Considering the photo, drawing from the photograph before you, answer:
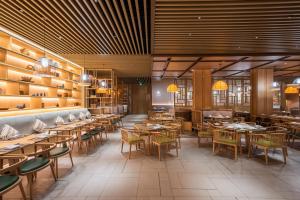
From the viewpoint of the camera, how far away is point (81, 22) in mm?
4719

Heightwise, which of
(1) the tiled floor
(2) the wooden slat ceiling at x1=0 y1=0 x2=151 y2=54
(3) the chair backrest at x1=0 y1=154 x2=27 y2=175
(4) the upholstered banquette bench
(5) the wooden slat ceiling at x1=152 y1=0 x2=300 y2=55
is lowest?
(1) the tiled floor

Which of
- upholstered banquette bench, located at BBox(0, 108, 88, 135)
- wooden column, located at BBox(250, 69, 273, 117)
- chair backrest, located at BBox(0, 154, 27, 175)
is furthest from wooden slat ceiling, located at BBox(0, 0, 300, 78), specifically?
chair backrest, located at BBox(0, 154, 27, 175)

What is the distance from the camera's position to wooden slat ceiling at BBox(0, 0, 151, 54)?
13.0 feet

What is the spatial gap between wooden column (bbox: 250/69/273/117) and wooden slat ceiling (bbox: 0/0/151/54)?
18.6 ft

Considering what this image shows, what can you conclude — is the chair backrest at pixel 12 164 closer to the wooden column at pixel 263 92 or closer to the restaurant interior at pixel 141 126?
the restaurant interior at pixel 141 126

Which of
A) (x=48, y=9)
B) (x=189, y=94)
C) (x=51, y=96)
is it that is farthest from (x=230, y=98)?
(x=48, y=9)

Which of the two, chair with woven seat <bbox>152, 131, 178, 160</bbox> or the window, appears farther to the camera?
the window

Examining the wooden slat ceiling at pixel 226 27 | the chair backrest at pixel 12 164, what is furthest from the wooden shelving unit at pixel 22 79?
the wooden slat ceiling at pixel 226 27

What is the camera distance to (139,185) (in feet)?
10.9

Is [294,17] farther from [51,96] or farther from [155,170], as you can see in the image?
[51,96]

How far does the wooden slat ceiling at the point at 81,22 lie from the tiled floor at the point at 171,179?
3.45m

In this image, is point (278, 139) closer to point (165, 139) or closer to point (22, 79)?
point (165, 139)

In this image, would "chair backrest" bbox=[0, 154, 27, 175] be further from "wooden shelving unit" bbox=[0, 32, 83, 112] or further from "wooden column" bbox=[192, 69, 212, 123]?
"wooden column" bbox=[192, 69, 212, 123]

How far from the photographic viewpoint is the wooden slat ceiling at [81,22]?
13.0 ft
